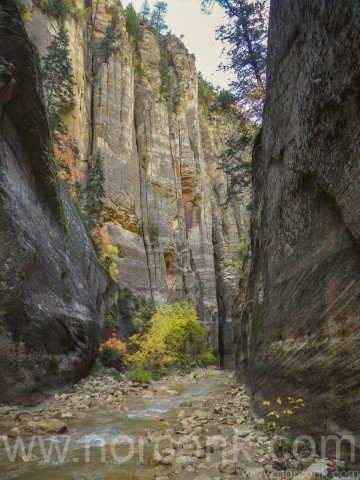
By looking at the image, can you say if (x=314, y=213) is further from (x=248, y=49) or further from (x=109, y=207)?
(x=109, y=207)

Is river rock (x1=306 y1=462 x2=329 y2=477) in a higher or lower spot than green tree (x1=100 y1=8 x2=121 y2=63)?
lower

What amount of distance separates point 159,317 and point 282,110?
76.7 ft

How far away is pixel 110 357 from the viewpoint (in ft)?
60.3

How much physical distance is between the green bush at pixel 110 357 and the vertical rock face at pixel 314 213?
39.1 feet

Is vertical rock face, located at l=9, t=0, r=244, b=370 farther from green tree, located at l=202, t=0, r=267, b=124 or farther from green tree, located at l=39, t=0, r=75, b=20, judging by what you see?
green tree, located at l=202, t=0, r=267, b=124

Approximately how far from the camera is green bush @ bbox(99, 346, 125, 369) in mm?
18256

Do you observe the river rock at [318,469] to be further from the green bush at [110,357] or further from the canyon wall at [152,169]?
the canyon wall at [152,169]

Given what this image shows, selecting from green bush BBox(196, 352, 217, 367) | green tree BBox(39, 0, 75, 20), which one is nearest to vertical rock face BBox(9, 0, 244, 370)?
green tree BBox(39, 0, 75, 20)

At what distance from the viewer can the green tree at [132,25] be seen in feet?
184

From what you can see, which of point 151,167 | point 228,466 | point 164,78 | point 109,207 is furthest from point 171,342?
point 164,78

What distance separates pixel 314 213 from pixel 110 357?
15.9 meters

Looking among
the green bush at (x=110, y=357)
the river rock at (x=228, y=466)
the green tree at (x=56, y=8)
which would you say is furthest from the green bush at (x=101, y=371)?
the green tree at (x=56, y=8)

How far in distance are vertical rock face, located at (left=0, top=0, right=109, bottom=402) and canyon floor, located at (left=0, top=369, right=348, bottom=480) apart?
56.0 inches

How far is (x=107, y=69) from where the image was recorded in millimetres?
44531
